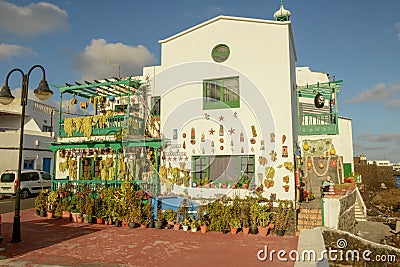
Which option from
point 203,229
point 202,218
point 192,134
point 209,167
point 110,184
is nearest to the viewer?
point 203,229

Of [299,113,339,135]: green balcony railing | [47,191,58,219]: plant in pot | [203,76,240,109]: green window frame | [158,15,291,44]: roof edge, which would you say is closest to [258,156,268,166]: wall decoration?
[203,76,240,109]: green window frame

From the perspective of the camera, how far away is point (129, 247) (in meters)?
8.59

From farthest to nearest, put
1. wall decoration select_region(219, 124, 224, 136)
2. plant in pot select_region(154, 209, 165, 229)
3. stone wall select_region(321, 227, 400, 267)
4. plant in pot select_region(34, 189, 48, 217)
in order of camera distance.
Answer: plant in pot select_region(34, 189, 48, 217) → wall decoration select_region(219, 124, 224, 136) → plant in pot select_region(154, 209, 165, 229) → stone wall select_region(321, 227, 400, 267)

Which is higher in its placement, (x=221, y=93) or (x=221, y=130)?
(x=221, y=93)

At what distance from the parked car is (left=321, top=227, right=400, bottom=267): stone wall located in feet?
59.2

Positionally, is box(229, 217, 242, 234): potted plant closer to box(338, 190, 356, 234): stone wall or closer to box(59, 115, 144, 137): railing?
box(338, 190, 356, 234): stone wall

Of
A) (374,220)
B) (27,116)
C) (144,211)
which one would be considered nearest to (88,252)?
(144,211)

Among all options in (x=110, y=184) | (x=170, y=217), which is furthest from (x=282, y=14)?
(x=170, y=217)

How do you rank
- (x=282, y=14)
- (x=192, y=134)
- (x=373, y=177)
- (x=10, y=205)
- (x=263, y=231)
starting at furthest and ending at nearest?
(x=373, y=177) < (x=282, y=14) < (x=10, y=205) < (x=192, y=134) < (x=263, y=231)

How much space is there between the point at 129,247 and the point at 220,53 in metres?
8.54

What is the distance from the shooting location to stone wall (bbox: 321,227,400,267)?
9.51m

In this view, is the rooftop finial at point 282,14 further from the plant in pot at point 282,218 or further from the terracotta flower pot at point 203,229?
the terracotta flower pot at point 203,229

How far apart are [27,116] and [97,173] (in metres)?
16.4

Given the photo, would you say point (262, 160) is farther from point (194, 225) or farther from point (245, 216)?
point (194, 225)
